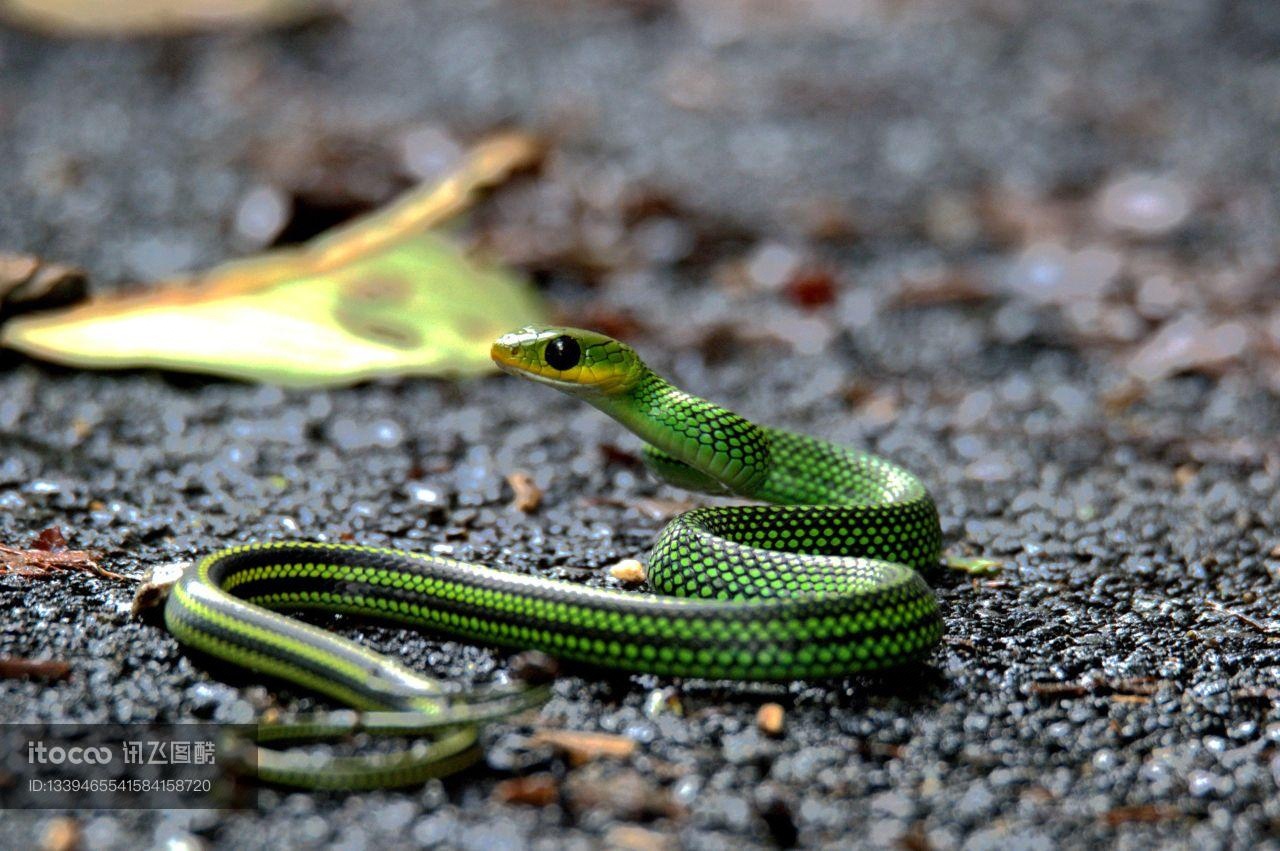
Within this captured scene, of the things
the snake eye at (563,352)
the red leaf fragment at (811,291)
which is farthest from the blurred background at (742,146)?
the snake eye at (563,352)

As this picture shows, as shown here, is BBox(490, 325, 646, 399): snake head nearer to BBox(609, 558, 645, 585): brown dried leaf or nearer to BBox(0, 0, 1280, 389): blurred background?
BBox(609, 558, 645, 585): brown dried leaf

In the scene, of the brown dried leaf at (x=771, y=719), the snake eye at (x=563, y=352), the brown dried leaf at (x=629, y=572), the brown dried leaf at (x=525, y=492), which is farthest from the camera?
the brown dried leaf at (x=525, y=492)

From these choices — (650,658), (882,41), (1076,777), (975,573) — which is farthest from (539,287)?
(882,41)

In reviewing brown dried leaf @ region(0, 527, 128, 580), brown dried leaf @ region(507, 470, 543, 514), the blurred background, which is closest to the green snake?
brown dried leaf @ region(0, 527, 128, 580)

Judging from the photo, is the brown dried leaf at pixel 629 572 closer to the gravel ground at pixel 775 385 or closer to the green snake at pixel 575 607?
the gravel ground at pixel 775 385

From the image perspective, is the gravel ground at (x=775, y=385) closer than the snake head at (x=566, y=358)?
Yes

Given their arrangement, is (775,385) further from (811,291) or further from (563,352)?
(563,352)
